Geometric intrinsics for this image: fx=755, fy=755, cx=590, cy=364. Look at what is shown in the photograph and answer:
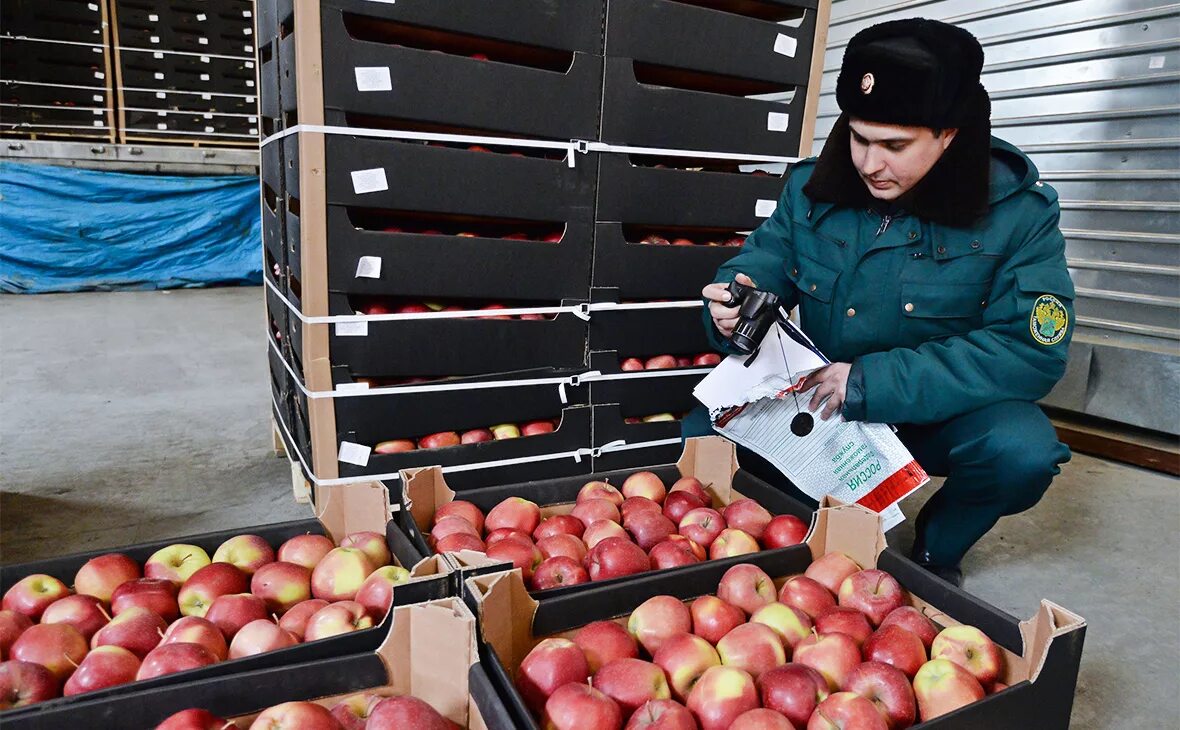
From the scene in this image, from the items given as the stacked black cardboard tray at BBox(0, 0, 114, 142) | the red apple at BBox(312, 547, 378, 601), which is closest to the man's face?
the red apple at BBox(312, 547, 378, 601)

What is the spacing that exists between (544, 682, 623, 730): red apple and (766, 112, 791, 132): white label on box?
205 cm

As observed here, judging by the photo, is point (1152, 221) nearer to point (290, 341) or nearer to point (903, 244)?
point (903, 244)

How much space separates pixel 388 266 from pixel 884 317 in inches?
50.6

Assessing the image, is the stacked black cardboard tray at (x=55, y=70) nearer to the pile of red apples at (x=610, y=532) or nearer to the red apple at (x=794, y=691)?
the pile of red apples at (x=610, y=532)

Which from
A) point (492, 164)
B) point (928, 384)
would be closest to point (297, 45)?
point (492, 164)

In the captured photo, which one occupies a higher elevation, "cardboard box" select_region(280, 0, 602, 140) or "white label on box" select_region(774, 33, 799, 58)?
"white label on box" select_region(774, 33, 799, 58)

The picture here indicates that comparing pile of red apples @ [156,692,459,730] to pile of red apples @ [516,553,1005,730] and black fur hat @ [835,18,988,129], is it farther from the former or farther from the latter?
black fur hat @ [835,18,988,129]

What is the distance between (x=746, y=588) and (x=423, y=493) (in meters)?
0.66

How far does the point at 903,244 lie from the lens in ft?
5.95

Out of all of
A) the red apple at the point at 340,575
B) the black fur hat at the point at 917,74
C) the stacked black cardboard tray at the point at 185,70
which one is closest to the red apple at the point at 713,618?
the red apple at the point at 340,575

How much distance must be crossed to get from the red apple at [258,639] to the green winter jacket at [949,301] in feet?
4.14

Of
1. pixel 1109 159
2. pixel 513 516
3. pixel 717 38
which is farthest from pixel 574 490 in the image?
pixel 1109 159

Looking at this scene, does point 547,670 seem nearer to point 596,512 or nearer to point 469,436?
point 596,512

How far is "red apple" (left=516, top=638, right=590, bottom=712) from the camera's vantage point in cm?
99
